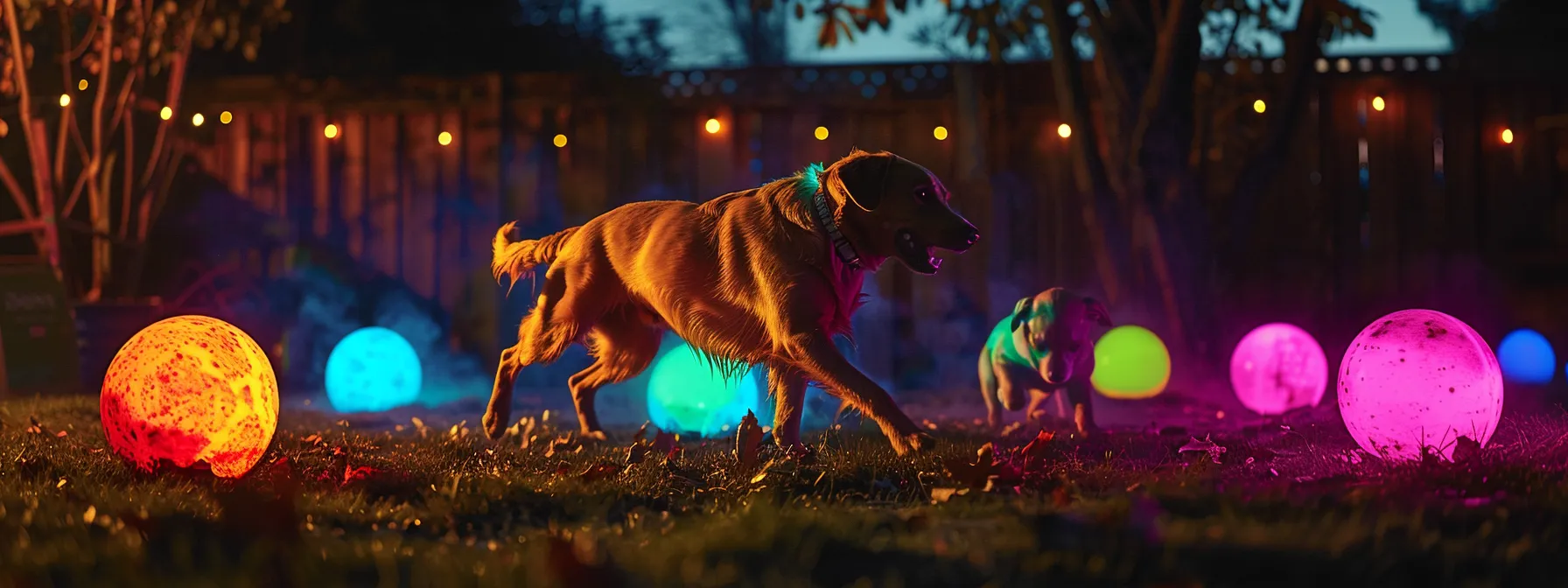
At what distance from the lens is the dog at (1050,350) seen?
526 cm

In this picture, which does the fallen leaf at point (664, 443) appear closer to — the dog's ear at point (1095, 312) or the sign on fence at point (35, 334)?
the dog's ear at point (1095, 312)

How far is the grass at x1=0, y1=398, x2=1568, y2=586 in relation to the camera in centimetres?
239

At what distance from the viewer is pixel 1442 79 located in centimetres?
870

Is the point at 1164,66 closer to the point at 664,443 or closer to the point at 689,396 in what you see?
the point at 689,396

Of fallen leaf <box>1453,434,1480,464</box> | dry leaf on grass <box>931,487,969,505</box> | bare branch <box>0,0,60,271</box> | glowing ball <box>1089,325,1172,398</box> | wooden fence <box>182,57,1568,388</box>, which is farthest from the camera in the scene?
wooden fence <box>182,57,1568,388</box>

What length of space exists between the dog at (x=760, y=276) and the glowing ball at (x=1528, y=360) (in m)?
5.74

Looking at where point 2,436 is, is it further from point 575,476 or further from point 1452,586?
point 1452,586

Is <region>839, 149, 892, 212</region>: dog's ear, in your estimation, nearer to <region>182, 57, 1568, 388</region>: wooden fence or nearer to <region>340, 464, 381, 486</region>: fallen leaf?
<region>340, 464, 381, 486</region>: fallen leaf

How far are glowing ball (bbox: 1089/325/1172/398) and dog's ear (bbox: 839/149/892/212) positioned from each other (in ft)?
10.6

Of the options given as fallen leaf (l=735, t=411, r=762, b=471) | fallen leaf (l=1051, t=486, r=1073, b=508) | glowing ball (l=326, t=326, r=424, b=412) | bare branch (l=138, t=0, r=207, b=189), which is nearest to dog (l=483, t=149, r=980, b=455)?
fallen leaf (l=735, t=411, r=762, b=471)

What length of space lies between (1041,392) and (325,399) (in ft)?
16.3

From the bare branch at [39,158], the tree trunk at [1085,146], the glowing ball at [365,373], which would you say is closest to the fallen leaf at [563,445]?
the glowing ball at [365,373]

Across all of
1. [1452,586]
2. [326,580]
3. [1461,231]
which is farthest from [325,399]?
[1461,231]

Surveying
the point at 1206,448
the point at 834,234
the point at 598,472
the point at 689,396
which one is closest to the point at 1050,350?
the point at 1206,448
